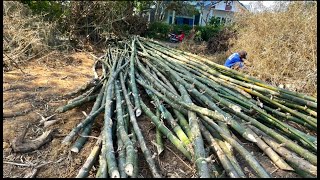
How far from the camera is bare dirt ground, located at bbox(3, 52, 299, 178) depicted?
271 centimetres

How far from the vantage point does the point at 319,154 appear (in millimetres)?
2836

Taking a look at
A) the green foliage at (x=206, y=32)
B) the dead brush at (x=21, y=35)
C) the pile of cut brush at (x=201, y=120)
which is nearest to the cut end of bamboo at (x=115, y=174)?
the pile of cut brush at (x=201, y=120)

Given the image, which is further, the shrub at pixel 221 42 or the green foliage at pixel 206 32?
the green foliage at pixel 206 32

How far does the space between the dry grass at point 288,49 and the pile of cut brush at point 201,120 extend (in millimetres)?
1796

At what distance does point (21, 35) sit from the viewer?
701 cm

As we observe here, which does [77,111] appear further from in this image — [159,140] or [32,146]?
[159,140]

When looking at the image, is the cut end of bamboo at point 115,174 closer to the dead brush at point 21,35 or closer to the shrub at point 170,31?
the dead brush at point 21,35

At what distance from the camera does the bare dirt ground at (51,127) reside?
2709 millimetres

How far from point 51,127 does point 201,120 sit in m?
1.72

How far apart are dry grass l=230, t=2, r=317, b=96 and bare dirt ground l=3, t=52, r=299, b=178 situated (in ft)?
10.8

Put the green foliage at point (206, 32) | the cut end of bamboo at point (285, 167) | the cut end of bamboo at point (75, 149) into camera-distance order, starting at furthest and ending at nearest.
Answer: the green foliage at point (206, 32), the cut end of bamboo at point (75, 149), the cut end of bamboo at point (285, 167)

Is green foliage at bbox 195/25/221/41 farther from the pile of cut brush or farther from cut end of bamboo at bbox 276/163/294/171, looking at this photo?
cut end of bamboo at bbox 276/163/294/171

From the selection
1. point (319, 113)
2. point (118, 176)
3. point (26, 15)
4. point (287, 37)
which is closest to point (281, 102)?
point (319, 113)

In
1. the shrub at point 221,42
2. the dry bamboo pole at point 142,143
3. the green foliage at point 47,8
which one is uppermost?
the green foliage at point 47,8
